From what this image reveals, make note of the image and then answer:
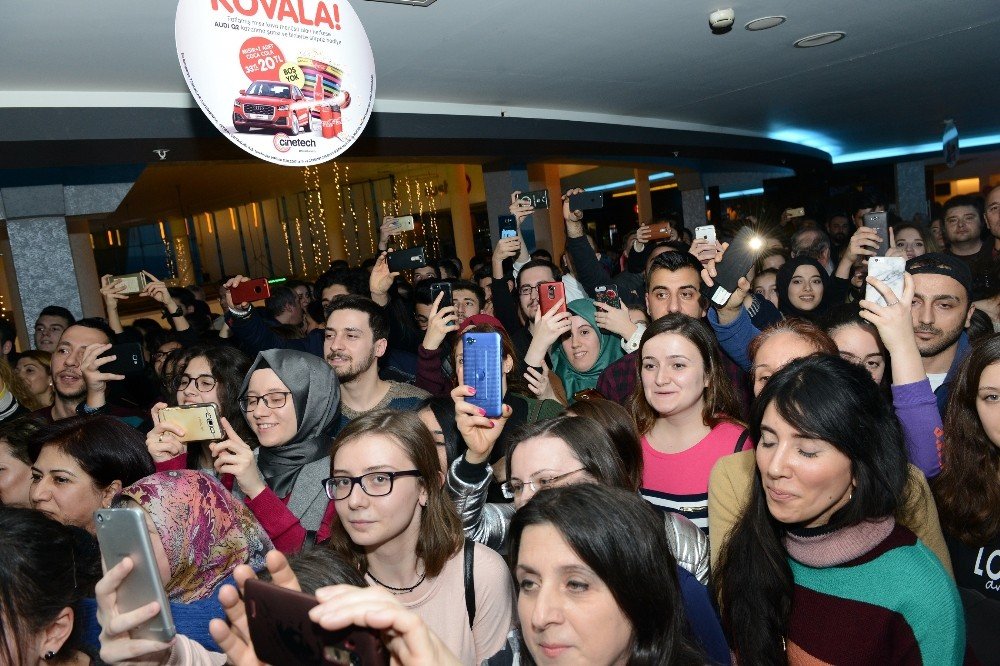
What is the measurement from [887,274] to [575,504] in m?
1.43

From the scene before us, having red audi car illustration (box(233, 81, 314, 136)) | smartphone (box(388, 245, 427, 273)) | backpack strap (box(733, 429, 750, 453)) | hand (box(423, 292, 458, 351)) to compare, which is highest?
red audi car illustration (box(233, 81, 314, 136))

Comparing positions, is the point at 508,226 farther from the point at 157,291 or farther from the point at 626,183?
the point at 626,183

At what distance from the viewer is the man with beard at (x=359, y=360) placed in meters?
3.28

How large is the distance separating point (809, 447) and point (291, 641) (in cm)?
124

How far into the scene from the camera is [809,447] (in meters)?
1.69

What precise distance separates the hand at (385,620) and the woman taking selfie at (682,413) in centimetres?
146

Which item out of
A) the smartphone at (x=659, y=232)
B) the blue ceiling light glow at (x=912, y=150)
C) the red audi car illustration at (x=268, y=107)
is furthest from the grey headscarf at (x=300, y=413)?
the blue ceiling light glow at (x=912, y=150)

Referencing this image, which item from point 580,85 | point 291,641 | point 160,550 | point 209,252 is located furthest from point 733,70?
point 209,252

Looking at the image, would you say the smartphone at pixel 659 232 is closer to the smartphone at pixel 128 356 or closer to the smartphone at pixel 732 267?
the smartphone at pixel 732 267

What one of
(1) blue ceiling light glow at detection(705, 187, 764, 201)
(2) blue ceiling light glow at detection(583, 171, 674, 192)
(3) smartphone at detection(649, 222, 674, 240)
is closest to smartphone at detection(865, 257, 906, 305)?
(3) smartphone at detection(649, 222, 674, 240)

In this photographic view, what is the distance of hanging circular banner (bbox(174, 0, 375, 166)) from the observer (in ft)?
8.49

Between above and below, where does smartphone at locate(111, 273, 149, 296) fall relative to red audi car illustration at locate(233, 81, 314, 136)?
below

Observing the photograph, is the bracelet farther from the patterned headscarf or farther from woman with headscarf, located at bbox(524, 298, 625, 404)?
the patterned headscarf

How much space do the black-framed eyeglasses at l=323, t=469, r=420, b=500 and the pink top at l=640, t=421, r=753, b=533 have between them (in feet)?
2.91
